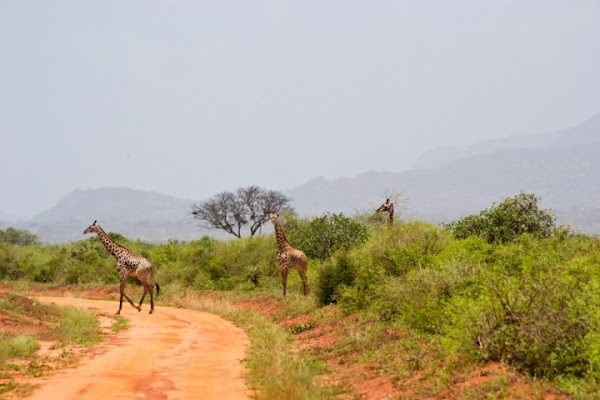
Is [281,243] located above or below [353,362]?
above

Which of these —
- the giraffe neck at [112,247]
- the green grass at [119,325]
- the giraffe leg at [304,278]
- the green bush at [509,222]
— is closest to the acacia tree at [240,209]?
the giraffe neck at [112,247]

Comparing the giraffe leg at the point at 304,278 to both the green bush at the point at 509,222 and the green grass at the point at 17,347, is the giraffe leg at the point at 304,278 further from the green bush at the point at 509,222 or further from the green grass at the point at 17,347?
the green grass at the point at 17,347

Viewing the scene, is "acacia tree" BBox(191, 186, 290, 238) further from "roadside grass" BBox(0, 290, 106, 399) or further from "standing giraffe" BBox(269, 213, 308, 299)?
"roadside grass" BBox(0, 290, 106, 399)

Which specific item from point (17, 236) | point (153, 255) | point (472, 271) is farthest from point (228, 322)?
point (17, 236)

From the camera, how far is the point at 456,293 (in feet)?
42.7

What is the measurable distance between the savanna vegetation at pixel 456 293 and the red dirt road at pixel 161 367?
2.76 feet

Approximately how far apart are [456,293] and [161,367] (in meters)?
6.45

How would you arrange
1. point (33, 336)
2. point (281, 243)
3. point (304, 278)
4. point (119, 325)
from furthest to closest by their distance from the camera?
point (281, 243) → point (304, 278) → point (119, 325) → point (33, 336)

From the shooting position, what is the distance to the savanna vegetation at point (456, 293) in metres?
8.84

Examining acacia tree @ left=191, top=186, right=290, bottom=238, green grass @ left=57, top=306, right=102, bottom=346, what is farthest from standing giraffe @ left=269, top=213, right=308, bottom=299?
acacia tree @ left=191, top=186, right=290, bottom=238

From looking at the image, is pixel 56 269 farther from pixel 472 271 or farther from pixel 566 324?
pixel 566 324

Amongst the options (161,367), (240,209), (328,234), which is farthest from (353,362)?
(240,209)

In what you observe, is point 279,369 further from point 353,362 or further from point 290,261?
point 290,261

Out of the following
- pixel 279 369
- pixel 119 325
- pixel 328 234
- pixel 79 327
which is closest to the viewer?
pixel 279 369
